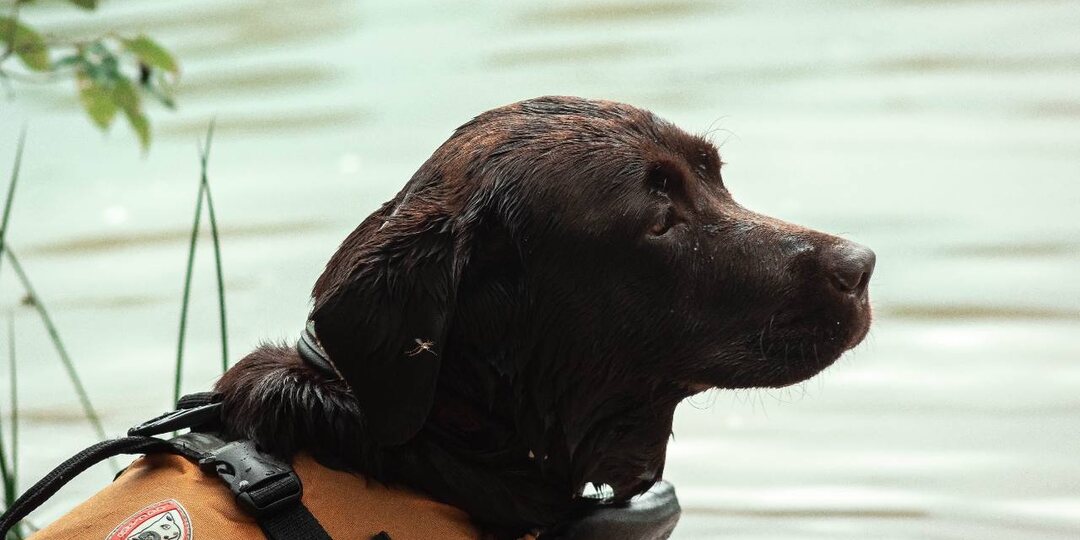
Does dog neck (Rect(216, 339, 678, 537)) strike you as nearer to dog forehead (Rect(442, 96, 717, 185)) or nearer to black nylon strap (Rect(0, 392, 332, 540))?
black nylon strap (Rect(0, 392, 332, 540))

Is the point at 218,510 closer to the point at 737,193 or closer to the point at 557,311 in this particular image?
the point at 557,311

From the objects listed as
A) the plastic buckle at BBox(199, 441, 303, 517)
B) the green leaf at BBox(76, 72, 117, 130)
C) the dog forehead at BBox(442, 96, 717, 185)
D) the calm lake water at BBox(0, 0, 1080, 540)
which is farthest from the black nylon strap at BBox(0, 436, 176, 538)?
the calm lake water at BBox(0, 0, 1080, 540)

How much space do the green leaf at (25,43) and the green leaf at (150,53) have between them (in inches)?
8.8

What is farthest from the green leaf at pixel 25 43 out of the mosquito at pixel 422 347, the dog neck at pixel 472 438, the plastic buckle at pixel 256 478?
the mosquito at pixel 422 347

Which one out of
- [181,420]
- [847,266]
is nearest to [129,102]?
[181,420]

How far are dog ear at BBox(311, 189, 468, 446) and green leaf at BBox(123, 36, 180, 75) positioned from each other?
1.19 metres

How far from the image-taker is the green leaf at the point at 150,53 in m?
3.45

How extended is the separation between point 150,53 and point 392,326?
4.48 ft

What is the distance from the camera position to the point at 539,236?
263 centimetres

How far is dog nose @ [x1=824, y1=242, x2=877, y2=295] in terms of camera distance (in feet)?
A: 8.73

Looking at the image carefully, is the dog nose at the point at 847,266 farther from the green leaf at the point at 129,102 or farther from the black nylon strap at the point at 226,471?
the green leaf at the point at 129,102

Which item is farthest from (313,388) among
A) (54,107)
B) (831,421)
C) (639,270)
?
(54,107)

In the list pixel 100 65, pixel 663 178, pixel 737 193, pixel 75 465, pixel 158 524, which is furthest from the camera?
pixel 737 193

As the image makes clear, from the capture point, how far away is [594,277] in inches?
104
